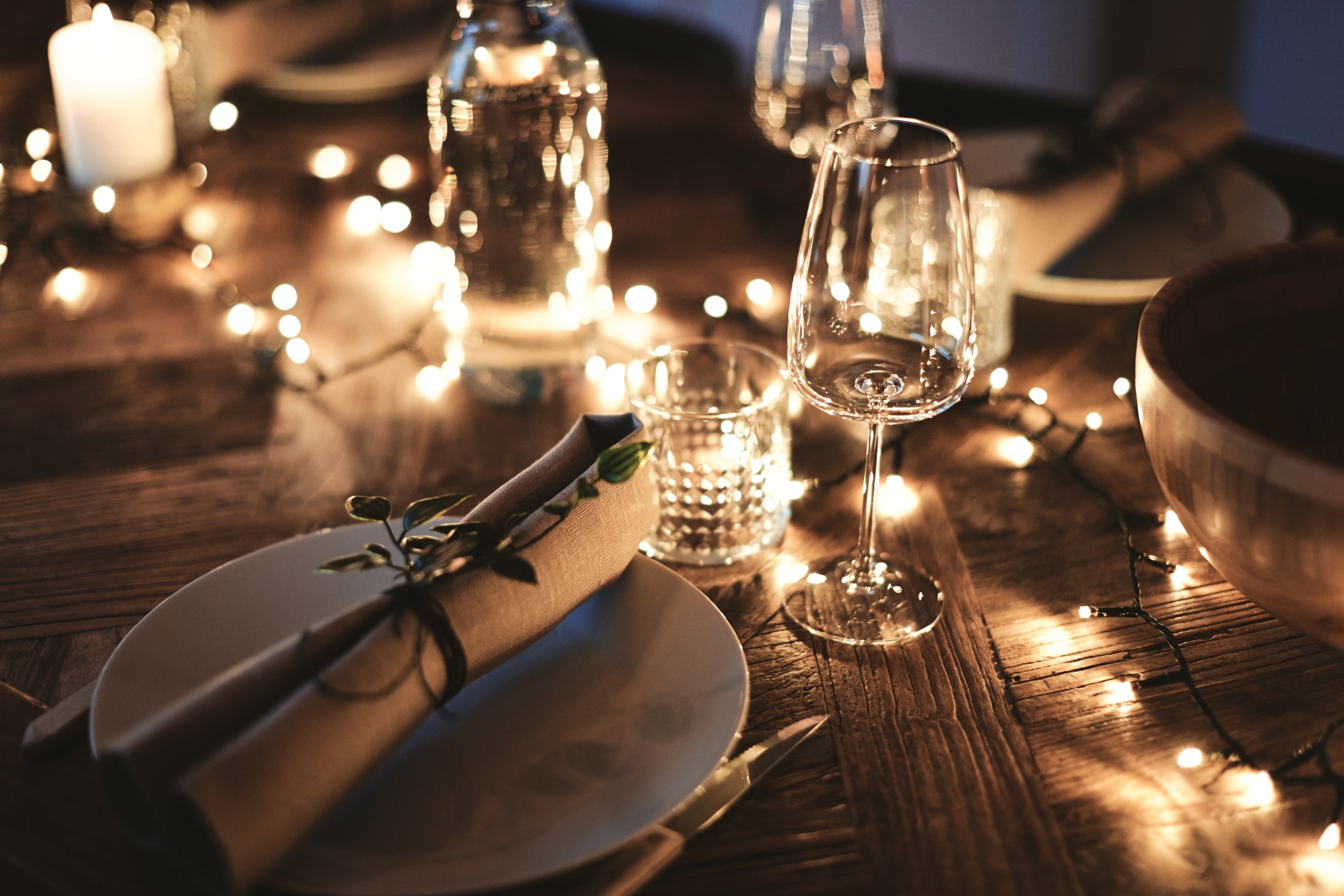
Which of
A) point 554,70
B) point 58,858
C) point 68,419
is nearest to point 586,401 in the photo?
point 554,70

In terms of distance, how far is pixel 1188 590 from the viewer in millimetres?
690

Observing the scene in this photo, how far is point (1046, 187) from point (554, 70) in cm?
42

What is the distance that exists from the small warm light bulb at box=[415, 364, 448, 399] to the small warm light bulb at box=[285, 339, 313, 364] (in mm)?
96

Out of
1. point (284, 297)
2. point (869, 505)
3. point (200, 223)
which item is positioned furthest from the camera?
point (200, 223)

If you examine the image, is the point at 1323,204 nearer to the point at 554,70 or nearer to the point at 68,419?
the point at 554,70

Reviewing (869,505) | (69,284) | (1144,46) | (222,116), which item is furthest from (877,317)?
(1144,46)

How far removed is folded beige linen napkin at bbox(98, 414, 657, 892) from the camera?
0.44m

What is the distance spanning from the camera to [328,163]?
1.27 m

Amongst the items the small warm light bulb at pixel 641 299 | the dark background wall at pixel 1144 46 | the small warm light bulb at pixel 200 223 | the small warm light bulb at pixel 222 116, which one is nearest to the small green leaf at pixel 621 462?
the small warm light bulb at pixel 641 299

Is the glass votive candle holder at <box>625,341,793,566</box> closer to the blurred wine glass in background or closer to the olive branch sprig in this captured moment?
the olive branch sprig

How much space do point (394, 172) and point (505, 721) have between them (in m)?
0.84

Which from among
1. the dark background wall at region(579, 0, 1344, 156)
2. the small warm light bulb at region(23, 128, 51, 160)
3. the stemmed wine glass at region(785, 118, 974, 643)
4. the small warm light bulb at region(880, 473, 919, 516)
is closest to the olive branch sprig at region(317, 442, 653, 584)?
the stemmed wine glass at region(785, 118, 974, 643)

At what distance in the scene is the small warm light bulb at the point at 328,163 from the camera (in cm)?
125

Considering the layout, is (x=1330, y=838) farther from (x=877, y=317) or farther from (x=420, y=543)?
(x=420, y=543)
